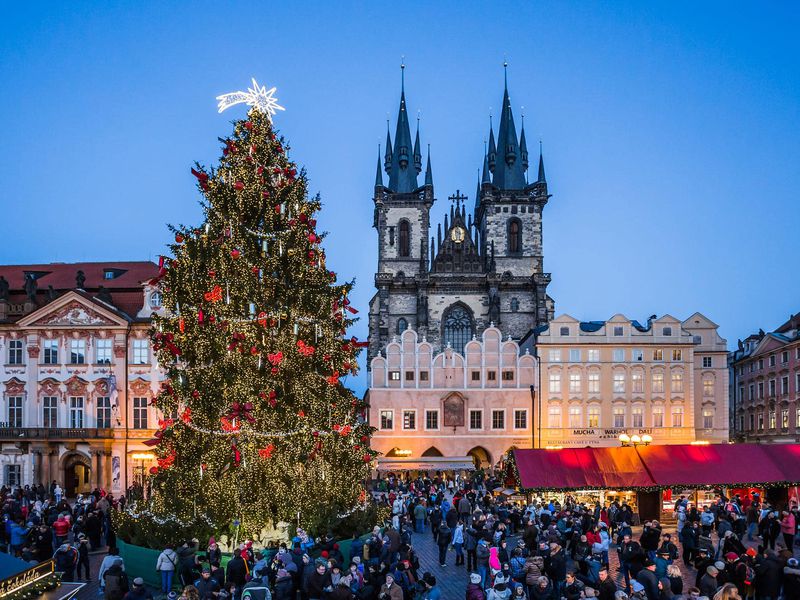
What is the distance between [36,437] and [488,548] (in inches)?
1280

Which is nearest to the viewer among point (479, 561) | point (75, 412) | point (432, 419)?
point (479, 561)

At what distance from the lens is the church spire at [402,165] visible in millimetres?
73125

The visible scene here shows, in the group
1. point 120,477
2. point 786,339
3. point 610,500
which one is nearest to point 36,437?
point 120,477

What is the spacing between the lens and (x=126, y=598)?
1319 cm

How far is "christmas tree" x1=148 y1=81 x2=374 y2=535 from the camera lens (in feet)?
65.5

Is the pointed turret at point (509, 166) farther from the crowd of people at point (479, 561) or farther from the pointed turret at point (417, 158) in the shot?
the crowd of people at point (479, 561)

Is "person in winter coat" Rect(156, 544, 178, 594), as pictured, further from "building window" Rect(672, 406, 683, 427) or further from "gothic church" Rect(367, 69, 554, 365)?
"gothic church" Rect(367, 69, 554, 365)

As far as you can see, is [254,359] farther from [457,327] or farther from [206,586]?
[457,327]

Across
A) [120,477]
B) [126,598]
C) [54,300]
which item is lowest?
[120,477]

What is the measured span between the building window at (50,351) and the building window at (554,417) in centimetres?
2950

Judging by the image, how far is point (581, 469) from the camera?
2972cm

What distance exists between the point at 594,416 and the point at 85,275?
3256 cm

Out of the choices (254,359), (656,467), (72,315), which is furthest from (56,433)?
(656,467)

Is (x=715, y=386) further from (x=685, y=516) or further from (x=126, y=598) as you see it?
(x=126, y=598)
